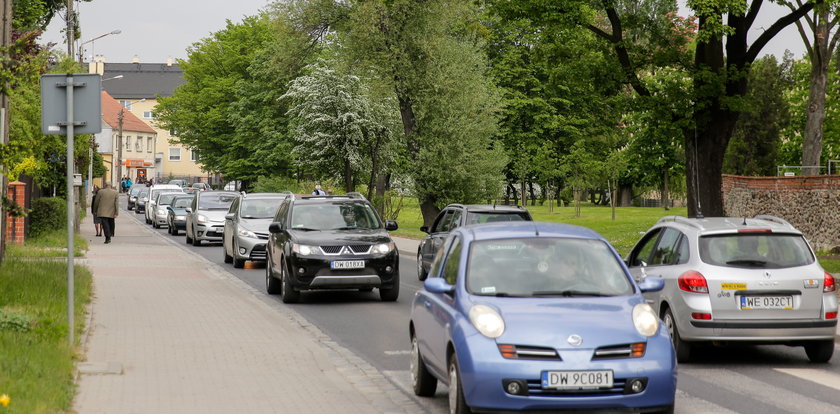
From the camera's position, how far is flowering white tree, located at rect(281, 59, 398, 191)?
50.4 meters

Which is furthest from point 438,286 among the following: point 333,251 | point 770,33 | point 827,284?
point 770,33

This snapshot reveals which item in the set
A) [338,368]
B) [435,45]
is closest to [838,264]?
[338,368]

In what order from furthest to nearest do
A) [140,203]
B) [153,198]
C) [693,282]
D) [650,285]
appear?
1. [140,203]
2. [153,198]
3. [693,282]
4. [650,285]

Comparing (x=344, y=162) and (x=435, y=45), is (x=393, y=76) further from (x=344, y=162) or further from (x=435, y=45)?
(x=344, y=162)

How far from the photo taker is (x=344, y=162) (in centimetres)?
5169

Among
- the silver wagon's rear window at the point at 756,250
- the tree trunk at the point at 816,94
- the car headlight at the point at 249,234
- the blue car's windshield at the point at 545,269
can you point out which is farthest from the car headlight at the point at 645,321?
the tree trunk at the point at 816,94

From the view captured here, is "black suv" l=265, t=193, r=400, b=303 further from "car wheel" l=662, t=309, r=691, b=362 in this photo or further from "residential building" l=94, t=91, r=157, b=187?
"residential building" l=94, t=91, r=157, b=187

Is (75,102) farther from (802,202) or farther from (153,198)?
(153,198)

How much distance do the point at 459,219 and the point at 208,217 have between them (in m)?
15.9

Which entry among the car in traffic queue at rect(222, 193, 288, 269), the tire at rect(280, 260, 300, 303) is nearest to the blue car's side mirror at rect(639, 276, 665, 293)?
the tire at rect(280, 260, 300, 303)

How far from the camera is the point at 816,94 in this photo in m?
33.6

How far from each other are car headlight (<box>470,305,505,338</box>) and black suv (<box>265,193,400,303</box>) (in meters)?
9.35

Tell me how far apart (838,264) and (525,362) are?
707 inches

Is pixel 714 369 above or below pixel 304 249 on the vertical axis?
below
